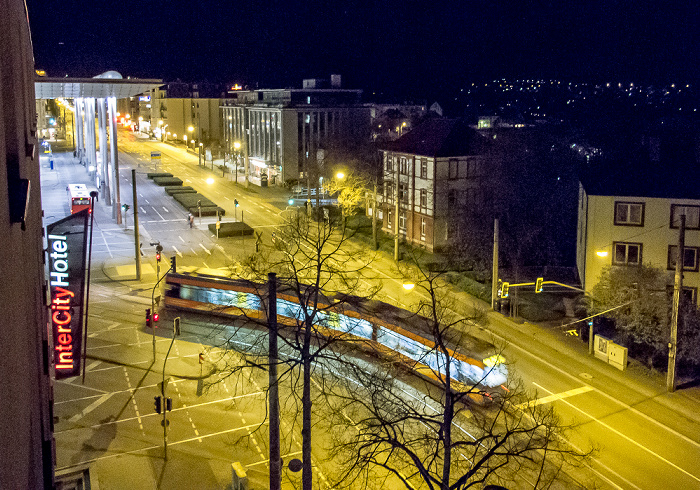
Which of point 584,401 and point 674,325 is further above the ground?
point 674,325

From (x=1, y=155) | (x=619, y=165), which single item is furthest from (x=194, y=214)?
(x=1, y=155)

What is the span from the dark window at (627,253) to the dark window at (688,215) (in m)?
2.02

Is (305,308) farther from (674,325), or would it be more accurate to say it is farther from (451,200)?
(451,200)

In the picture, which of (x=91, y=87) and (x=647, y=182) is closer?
(x=647, y=182)

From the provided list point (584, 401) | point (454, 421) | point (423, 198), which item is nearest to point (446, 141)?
point (423, 198)

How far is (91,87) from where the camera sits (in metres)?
51.5

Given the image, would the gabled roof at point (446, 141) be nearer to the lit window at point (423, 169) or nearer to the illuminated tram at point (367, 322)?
the lit window at point (423, 169)

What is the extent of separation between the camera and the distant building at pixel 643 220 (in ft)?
102

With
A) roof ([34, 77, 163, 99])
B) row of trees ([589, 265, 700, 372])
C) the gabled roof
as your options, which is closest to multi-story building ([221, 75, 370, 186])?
roof ([34, 77, 163, 99])

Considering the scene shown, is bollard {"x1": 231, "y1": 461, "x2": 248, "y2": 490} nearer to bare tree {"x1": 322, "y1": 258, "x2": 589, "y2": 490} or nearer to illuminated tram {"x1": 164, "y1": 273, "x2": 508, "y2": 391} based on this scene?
bare tree {"x1": 322, "y1": 258, "x2": 589, "y2": 490}

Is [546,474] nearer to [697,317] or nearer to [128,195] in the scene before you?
[697,317]

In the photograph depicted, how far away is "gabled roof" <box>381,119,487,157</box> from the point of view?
44.7 m

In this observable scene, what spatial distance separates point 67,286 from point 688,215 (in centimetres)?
2809

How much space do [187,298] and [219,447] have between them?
14.3m
